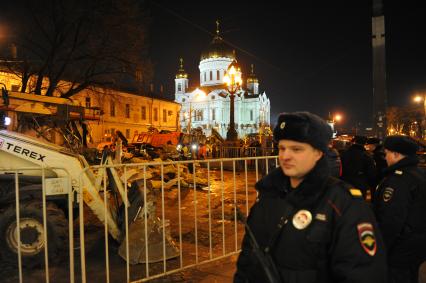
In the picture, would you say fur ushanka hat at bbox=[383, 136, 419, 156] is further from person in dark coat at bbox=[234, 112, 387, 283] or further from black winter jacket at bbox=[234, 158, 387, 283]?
black winter jacket at bbox=[234, 158, 387, 283]

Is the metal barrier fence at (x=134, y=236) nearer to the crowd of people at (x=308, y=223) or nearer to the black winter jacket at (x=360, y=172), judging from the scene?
the black winter jacket at (x=360, y=172)

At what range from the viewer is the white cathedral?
89000mm

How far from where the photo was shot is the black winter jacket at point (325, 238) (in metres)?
1.69

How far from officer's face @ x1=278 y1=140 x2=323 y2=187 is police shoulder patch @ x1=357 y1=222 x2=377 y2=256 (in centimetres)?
40

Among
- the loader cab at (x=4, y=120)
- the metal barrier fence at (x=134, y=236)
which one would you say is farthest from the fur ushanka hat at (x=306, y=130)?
the loader cab at (x=4, y=120)

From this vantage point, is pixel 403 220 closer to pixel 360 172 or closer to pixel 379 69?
pixel 360 172

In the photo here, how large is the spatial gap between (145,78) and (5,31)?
8767mm

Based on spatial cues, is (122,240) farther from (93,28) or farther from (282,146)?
(93,28)

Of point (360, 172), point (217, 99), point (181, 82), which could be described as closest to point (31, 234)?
point (360, 172)

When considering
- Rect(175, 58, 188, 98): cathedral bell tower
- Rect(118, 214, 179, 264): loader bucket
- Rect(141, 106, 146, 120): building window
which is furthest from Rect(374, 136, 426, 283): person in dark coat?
Rect(175, 58, 188, 98): cathedral bell tower

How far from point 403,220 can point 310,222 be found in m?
1.52

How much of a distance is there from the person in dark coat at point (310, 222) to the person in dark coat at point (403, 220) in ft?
4.27

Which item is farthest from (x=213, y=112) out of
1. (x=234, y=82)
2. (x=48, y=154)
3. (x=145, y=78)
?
(x=48, y=154)

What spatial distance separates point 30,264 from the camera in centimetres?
493
